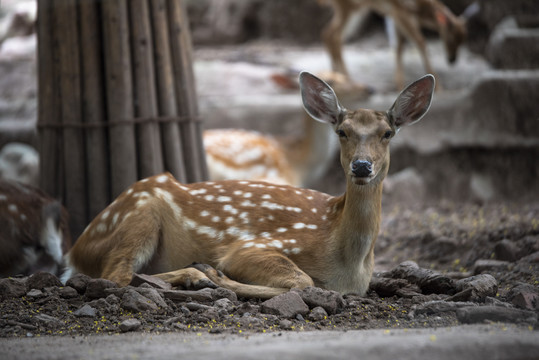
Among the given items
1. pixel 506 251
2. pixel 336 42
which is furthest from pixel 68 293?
pixel 336 42

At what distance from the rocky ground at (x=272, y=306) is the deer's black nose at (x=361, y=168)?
0.59 metres

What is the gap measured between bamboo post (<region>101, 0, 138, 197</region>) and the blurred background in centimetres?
200

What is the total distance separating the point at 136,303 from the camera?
3.28m

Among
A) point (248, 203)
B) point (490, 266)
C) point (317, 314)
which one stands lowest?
point (490, 266)

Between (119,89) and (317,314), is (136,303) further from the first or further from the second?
Answer: (119,89)

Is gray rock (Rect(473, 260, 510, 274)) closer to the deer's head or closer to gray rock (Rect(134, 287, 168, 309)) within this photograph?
the deer's head

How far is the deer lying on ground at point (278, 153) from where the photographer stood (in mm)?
6984

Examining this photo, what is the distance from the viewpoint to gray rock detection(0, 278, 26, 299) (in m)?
3.52

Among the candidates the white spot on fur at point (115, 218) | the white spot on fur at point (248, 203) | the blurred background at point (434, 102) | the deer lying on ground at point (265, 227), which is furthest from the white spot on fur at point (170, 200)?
the blurred background at point (434, 102)

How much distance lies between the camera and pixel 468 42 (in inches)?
448

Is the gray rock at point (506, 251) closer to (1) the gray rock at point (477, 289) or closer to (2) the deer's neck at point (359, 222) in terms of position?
(1) the gray rock at point (477, 289)

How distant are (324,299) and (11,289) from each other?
1.52 m

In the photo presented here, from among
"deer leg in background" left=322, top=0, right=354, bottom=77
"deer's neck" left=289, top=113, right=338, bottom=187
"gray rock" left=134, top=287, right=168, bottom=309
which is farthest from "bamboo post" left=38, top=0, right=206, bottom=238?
"deer leg in background" left=322, top=0, right=354, bottom=77

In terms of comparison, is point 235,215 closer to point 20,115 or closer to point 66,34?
point 66,34
